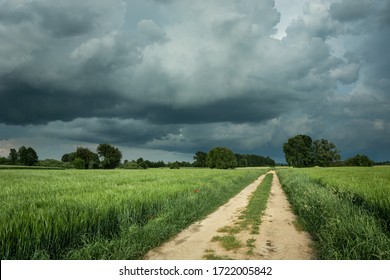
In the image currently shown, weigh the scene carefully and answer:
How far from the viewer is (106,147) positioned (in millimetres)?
120250

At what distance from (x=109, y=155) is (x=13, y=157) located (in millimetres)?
58047

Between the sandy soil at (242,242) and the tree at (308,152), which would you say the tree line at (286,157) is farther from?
the sandy soil at (242,242)

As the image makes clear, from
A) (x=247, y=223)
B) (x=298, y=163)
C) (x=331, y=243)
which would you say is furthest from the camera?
(x=298, y=163)

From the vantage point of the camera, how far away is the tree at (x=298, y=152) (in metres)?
120

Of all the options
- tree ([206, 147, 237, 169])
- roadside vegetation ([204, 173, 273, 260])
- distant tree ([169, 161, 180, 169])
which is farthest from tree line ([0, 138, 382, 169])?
roadside vegetation ([204, 173, 273, 260])

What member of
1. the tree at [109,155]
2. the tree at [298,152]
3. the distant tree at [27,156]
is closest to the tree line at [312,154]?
the tree at [298,152]

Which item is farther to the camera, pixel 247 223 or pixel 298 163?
pixel 298 163

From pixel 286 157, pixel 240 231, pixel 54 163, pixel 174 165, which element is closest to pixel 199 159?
pixel 174 165

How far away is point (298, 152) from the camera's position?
397ft

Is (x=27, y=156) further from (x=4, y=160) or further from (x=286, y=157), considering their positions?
(x=286, y=157)
